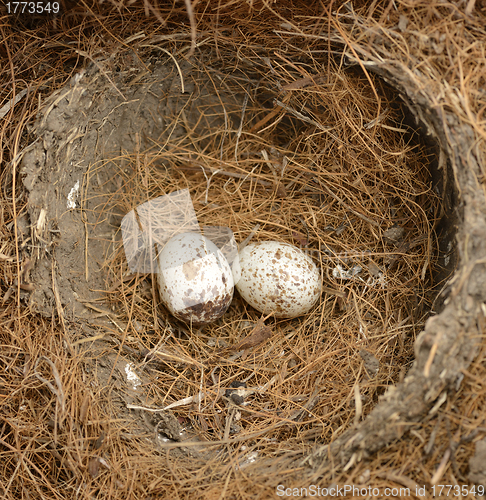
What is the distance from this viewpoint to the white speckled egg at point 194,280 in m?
1.73

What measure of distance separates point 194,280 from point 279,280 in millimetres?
390

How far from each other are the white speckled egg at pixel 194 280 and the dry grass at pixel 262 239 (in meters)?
0.22

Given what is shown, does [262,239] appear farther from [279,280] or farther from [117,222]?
[117,222]

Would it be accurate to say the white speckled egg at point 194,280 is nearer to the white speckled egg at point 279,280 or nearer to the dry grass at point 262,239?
the white speckled egg at point 279,280

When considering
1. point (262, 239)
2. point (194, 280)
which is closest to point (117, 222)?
point (194, 280)

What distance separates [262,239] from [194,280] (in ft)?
1.69

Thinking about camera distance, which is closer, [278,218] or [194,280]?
[194,280]

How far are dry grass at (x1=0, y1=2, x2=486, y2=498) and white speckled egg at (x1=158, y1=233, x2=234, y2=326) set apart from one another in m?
0.22

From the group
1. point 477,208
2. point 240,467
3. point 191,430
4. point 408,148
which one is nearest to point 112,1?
point 408,148

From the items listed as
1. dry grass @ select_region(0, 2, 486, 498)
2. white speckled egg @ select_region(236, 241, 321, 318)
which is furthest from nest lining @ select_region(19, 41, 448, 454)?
white speckled egg @ select_region(236, 241, 321, 318)

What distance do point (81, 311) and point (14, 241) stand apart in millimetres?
423

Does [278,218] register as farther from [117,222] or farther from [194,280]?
[117,222]

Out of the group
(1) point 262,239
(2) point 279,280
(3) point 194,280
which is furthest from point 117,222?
(2) point 279,280

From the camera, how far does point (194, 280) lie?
172cm
